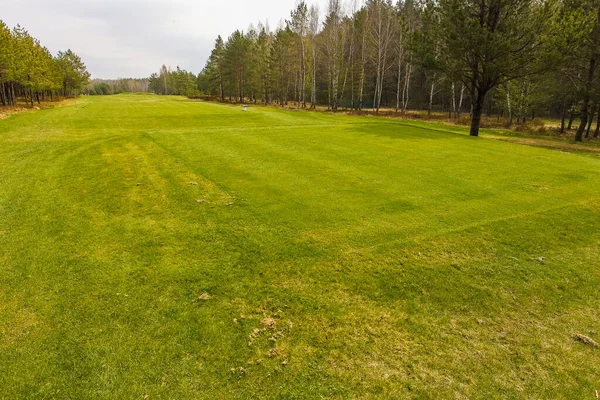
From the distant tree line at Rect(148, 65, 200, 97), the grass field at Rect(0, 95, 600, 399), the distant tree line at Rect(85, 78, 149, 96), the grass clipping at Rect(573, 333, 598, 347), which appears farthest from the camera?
the distant tree line at Rect(85, 78, 149, 96)

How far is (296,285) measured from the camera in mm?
4488

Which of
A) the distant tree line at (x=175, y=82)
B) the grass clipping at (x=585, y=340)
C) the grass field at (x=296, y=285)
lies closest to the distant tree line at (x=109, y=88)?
the distant tree line at (x=175, y=82)

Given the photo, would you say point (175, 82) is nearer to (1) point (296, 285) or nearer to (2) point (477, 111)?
(2) point (477, 111)

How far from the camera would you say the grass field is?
3148 millimetres

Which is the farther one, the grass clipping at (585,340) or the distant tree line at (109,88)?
the distant tree line at (109,88)

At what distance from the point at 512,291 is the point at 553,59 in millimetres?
18605

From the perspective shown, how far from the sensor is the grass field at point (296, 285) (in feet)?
10.3

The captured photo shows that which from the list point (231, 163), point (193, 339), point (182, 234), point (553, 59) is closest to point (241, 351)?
point (193, 339)

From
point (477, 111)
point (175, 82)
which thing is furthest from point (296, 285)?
point (175, 82)

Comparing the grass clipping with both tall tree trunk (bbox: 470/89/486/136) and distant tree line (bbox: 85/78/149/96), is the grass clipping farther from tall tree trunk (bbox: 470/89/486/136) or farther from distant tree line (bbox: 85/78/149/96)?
distant tree line (bbox: 85/78/149/96)

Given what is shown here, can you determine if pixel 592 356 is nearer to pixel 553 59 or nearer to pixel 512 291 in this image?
pixel 512 291

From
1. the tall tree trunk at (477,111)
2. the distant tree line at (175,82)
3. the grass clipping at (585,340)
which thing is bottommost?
the grass clipping at (585,340)

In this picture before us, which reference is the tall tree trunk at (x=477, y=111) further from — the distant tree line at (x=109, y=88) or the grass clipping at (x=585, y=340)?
the distant tree line at (x=109, y=88)

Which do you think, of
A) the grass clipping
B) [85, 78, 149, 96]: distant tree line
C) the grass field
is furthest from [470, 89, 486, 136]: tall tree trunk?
[85, 78, 149, 96]: distant tree line
